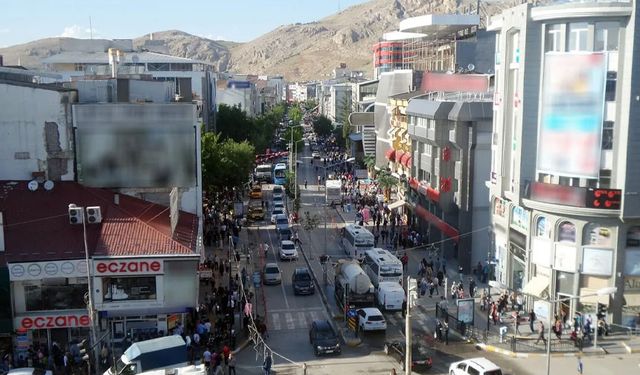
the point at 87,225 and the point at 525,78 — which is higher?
the point at 525,78

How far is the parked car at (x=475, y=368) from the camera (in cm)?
2588

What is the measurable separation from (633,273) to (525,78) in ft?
36.7

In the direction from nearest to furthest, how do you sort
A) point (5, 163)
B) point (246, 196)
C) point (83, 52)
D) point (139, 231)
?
1. point (139, 231)
2. point (5, 163)
3. point (246, 196)
4. point (83, 52)

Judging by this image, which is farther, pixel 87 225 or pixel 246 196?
pixel 246 196

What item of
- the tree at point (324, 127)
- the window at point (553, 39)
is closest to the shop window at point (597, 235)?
the window at point (553, 39)

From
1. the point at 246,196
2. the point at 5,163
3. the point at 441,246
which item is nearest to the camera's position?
the point at 5,163

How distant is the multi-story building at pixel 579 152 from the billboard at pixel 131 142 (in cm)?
1846

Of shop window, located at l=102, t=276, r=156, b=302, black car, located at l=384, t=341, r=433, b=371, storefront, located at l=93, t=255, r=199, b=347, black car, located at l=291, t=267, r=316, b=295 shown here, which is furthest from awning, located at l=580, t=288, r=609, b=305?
shop window, located at l=102, t=276, r=156, b=302

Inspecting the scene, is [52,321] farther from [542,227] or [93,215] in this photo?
[542,227]

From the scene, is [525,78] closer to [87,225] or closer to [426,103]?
[426,103]

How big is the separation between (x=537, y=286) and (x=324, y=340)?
12.1m

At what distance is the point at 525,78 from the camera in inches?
1417

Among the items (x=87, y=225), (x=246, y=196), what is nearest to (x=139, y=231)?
(x=87, y=225)

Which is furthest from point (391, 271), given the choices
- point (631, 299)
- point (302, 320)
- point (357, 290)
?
point (631, 299)
